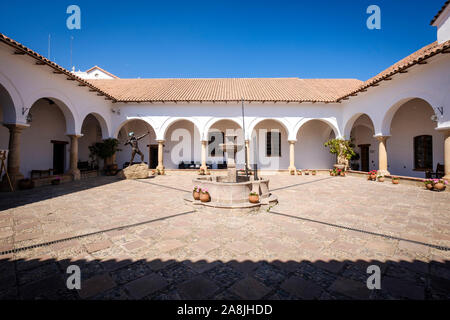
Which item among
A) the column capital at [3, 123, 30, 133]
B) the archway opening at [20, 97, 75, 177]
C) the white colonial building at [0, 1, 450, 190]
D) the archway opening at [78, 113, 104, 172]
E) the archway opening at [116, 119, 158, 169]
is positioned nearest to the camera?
the column capital at [3, 123, 30, 133]

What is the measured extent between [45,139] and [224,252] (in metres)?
14.6

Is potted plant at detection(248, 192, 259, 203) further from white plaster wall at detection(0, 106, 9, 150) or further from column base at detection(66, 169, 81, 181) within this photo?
white plaster wall at detection(0, 106, 9, 150)

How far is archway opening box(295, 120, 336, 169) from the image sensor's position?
16.1 metres

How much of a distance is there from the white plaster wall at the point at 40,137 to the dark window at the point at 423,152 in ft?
75.4

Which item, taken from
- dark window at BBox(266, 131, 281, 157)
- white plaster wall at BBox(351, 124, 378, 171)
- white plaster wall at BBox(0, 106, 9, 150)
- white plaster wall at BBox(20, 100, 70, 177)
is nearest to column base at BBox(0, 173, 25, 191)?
white plaster wall at BBox(0, 106, 9, 150)

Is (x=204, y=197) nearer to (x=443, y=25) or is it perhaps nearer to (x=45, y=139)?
(x=45, y=139)

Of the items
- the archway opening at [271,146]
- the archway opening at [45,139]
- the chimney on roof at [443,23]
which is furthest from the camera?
the archway opening at [271,146]

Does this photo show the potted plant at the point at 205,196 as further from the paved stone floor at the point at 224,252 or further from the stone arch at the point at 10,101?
the stone arch at the point at 10,101

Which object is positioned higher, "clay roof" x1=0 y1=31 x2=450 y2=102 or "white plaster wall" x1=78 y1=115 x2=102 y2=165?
"clay roof" x1=0 y1=31 x2=450 y2=102

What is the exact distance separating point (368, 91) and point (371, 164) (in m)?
6.39

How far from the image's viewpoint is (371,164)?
48.6 ft

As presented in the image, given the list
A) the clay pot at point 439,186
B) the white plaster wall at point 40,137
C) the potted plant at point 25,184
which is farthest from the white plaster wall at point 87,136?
the clay pot at point 439,186

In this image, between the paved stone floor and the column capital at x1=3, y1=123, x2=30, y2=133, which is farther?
the column capital at x1=3, y1=123, x2=30, y2=133

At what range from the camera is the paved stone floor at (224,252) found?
2.08 metres
